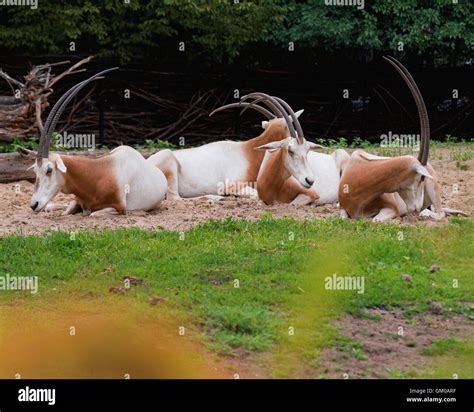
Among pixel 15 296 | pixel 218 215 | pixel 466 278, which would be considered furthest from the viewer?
pixel 218 215

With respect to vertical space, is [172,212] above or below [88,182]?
below

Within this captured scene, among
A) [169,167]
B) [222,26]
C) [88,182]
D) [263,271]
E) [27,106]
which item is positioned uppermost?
[222,26]

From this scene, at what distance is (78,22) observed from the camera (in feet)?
56.8

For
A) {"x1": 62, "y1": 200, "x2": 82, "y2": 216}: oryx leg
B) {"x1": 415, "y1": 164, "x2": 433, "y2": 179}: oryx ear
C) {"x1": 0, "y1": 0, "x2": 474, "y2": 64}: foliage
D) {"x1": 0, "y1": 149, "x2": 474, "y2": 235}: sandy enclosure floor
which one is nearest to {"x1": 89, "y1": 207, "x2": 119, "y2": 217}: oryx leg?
{"x1": 0, "y1": 149, "x2": 474, "y2": 235}: sandy enclosure floor

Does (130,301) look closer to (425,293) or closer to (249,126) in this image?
(425,293)

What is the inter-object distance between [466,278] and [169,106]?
10887 millimetres

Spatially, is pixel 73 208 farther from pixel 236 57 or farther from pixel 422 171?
pixel 236 57

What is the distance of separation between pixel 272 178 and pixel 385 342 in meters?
4.62

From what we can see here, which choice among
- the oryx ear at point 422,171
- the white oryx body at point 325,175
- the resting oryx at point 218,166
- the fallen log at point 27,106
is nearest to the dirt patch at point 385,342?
the oryx ear at point 422,171

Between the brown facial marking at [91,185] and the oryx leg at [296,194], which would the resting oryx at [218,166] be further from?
the brown facial marking at [91,185]

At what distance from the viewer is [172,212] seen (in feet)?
34.0

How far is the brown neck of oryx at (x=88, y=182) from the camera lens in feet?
32.5

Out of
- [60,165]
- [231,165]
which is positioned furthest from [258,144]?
[60,165]
